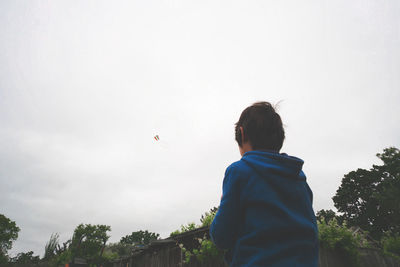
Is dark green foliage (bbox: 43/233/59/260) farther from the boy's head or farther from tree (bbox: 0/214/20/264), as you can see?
the boy's head

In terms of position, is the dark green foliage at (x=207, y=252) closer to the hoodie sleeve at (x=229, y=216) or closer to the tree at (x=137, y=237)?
the hoodie sleeve at (x=229, y=216)

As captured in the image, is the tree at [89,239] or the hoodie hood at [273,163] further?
the tree at [89,239]

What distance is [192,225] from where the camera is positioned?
21.9 ft

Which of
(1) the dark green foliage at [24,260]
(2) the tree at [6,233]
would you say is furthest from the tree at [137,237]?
(2) the tree at [6,233]

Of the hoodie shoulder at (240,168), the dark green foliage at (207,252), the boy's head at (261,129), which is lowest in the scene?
the dark green foliage at (207,252)

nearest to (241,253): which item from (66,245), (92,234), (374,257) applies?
(374,257)

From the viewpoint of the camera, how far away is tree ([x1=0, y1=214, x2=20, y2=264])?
25.6 metres

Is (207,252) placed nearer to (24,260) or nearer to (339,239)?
(339,239)

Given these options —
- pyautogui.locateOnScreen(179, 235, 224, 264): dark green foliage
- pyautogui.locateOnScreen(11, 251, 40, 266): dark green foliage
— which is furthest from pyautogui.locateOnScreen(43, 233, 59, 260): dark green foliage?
pyautogui.locateOnScreen(179, 235, 224, 264): dark green foliage

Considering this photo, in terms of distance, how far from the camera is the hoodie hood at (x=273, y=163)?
109 cm

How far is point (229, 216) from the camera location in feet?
3.46

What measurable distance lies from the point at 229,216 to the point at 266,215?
0.59 feet

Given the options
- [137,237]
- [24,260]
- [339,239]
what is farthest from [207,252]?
[137,237]

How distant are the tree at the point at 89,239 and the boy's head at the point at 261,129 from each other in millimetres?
37110
